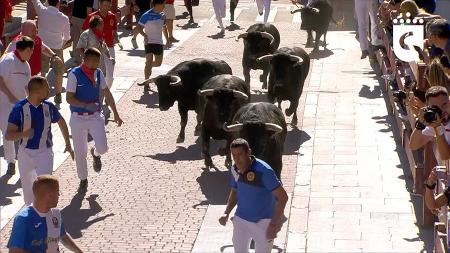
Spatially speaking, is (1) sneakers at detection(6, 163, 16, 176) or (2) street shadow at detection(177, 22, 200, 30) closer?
(1) sneakers at detection(6, 163, 16, 176)

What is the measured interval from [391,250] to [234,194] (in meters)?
2.51

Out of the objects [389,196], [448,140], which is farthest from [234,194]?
[389,196]

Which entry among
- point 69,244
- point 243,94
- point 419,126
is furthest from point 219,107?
point 69,244

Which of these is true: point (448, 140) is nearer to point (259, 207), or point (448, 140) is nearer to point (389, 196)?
point (259, 207)

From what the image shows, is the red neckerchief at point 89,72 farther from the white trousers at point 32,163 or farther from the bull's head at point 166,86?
the bull's head at point 166,86

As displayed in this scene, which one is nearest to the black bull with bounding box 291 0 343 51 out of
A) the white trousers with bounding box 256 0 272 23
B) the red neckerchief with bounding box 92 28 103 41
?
the white trousers with bounding box 256 0 272 23

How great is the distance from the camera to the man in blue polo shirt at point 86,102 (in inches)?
556

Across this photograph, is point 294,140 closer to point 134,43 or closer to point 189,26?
point 134,43

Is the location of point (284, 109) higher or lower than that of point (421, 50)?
lower

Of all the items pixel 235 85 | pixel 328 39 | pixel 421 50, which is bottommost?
pixel 328 39

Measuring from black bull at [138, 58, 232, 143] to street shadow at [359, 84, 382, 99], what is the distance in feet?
12.9

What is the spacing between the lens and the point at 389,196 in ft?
47.8

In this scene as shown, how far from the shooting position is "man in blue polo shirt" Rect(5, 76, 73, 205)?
1238cm

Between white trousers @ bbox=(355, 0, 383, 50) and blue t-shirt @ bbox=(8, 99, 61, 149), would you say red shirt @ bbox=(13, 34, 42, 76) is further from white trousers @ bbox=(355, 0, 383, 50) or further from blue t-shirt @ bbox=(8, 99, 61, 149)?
white trousers @ bbox=(355, 0, 383, 50)
